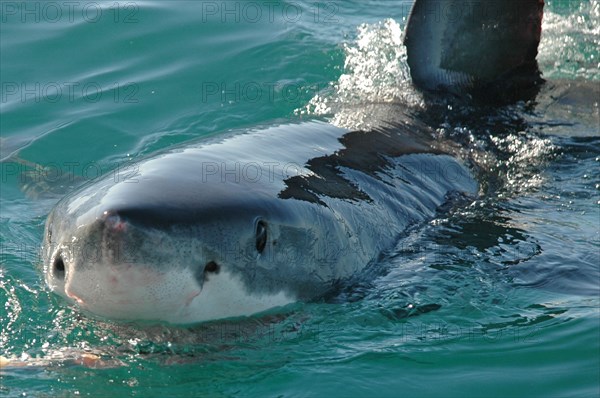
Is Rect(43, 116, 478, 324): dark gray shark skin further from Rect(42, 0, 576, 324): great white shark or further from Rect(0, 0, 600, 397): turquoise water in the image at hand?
Rect(0, 0, 600, 397): turquoise water

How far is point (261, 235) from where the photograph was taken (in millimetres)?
3449

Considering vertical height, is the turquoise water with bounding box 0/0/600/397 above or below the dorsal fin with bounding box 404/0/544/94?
below

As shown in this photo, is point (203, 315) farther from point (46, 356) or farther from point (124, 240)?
point (46, 356)

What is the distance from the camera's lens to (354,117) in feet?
17.5

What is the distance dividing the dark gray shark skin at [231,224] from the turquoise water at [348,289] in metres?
0.15

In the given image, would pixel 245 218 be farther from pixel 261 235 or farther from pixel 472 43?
pixel 472 43

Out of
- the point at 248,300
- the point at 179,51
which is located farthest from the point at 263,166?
the point at 179,51

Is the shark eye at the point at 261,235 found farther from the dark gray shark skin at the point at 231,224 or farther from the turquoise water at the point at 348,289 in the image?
the turquoise water at the point at 348,289

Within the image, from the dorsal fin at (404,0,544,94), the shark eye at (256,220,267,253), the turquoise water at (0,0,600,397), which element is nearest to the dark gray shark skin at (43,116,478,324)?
the shark eye at (256,220,267,253)

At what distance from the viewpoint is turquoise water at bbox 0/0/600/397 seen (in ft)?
11.9

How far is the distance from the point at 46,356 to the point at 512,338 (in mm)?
1787

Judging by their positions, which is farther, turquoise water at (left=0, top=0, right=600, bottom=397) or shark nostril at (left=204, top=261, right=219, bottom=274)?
turquoise water at (left=0, top=0, right=600, bottom=397)

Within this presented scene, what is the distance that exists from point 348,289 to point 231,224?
81 centimetres

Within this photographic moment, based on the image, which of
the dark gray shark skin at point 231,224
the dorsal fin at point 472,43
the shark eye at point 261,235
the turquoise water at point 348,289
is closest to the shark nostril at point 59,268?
the dark gray shark skin at point 231,224
